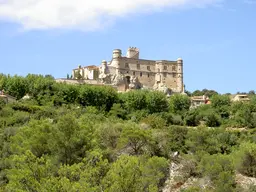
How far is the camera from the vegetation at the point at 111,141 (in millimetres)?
23047

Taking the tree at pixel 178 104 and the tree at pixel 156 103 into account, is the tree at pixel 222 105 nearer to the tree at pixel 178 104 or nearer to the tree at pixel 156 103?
the tree at pixel 178 104

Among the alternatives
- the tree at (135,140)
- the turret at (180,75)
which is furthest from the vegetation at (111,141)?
the turret at (180,75)

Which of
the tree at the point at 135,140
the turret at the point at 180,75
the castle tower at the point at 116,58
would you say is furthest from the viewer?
the turret at the point at 180,75

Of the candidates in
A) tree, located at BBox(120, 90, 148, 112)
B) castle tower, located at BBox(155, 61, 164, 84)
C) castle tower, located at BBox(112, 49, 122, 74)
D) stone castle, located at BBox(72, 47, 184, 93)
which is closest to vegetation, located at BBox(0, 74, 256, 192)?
tree, located at BBox(120, 90, 148, 112)

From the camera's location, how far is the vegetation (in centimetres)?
2305

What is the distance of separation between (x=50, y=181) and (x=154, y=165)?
15.7 m

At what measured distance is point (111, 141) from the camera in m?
42.1

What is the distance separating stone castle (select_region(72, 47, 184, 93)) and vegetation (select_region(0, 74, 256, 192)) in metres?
16.4

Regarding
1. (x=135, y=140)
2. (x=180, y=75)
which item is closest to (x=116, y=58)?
(x=180, y=75)

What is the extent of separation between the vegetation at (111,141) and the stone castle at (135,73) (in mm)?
16435

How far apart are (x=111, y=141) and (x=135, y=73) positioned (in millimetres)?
52292

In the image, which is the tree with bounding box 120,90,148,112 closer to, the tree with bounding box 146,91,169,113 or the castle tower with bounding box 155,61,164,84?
the tree with bounding box 146,91,169,113

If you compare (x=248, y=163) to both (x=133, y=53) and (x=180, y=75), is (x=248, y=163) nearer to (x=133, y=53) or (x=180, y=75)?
(x=180, y=75)

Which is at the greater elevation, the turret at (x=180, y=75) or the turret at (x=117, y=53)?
the turret at (x=117, y=53)
